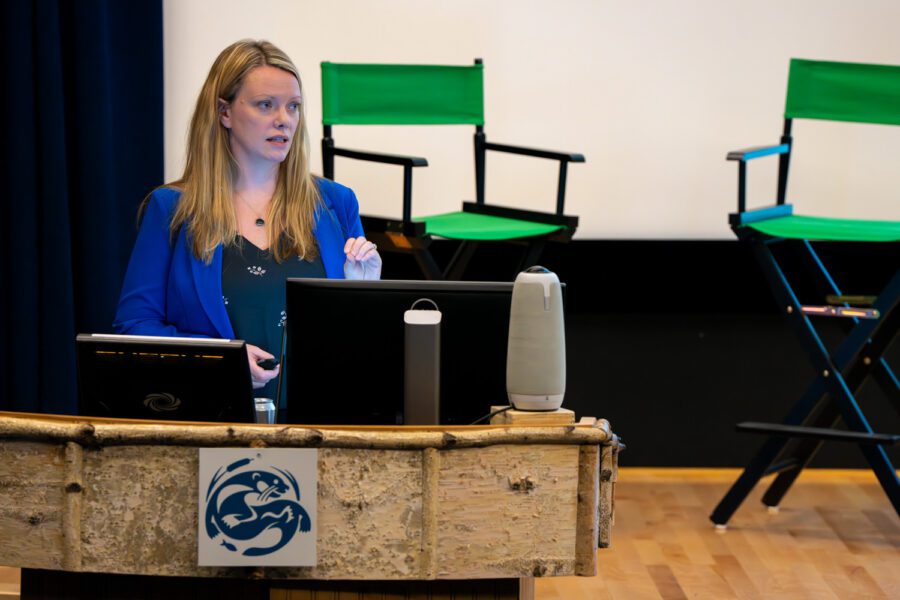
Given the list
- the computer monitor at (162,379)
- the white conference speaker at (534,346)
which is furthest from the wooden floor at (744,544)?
the computer monitor at (162,379)

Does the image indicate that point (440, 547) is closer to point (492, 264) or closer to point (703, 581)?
point (703, 581)

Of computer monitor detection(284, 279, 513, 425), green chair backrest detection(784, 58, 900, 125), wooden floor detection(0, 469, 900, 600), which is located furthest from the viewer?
green chair backrest detection(784, 58, 900, 125)

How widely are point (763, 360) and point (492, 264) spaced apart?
0.97m

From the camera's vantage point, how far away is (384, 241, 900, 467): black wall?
428 cm

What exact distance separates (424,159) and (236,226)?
113 cm

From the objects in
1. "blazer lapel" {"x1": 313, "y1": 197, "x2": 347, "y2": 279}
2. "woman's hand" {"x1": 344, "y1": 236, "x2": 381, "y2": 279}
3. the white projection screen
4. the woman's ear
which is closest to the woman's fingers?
"woman's hand" {"x1": 344, "y1": 236, "x2": 381, "y2": 279}

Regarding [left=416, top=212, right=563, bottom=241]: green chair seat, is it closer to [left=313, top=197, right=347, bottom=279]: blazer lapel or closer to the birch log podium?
[left=313, top=197, right=347, bottom=279]: blazer lapel

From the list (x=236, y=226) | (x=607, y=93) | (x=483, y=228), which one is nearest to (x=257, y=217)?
(x=236, y=226)

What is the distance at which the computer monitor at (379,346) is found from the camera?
1893mm

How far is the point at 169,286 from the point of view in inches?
100.0

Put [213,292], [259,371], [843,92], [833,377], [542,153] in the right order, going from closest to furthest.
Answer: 1. [259,371]
2. [213,292]
3. [833,377]
4. [542,153]
5. [843,92]

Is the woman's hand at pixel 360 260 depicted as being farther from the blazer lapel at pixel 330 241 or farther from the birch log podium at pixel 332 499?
the birch log podium at pixel 332 499

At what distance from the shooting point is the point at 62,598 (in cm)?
A: 182

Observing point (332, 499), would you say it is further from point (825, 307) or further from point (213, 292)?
point (825, 307)
